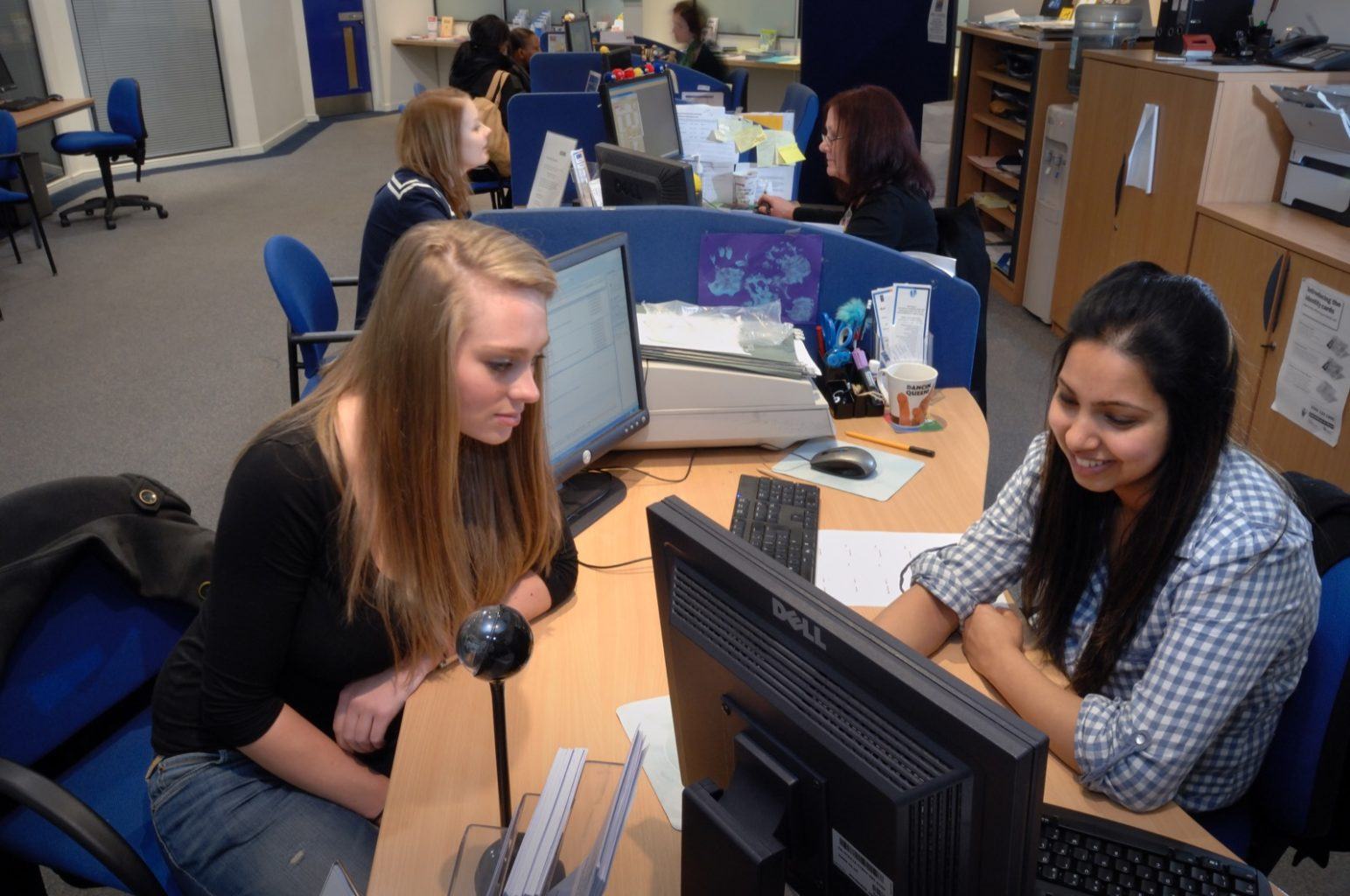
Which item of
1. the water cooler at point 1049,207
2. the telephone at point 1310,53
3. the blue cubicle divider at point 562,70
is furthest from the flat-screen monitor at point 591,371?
the blue cubicle divider at point 562,70

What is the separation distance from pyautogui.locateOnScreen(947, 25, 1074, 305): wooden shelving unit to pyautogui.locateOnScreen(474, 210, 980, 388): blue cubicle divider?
9.21 ft

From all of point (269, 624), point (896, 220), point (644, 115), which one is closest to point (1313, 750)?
point (269, 624)

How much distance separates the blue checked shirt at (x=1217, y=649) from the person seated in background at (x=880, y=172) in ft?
6.39

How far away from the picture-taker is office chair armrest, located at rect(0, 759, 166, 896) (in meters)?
1.22

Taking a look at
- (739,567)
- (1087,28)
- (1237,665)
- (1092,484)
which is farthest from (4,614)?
(1087,28)

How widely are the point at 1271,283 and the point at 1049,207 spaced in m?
1.63

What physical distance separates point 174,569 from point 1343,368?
2.78 metres

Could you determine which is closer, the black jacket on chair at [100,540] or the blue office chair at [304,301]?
the black jacket on chair at [100,540]

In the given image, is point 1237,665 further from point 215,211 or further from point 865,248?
point 215,211

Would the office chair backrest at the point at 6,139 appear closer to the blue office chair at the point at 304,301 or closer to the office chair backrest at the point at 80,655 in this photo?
the blue office chair at the point at 304,301

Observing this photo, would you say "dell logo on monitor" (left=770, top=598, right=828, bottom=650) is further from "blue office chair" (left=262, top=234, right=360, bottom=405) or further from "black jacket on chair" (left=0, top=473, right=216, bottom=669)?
"blue office chair" (left=262, top=234, right=360, bottom=405)

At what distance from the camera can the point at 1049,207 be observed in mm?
4504

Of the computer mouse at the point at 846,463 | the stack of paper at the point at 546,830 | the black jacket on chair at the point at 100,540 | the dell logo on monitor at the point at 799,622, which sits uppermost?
the dell logo on monitor at the point at 799,622

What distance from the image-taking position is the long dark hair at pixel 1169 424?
118 cm
